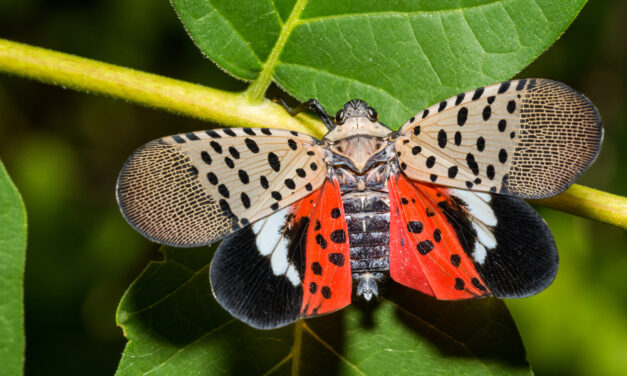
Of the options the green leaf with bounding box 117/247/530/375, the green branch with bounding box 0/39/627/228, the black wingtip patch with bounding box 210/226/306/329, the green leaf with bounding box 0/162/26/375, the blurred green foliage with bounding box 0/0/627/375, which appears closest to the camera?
the green leaf with bounding box 0/162/26/375

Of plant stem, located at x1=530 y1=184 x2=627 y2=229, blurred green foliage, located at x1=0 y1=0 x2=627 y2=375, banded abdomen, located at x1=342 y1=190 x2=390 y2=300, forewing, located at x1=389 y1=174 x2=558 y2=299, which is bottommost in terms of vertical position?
blurred green foliage, located at x1=0 y1=0 x2=627 y2=375

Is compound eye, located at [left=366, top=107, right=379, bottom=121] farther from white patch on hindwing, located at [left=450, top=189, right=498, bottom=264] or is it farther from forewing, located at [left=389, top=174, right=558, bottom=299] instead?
white patch on hindwing, located at [left=450, top=189, right=498, bottom=264]

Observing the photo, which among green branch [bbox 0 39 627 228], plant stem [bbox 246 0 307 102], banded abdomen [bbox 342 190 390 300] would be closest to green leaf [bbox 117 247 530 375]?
banded abdomen [bbox 342 190 390 300]

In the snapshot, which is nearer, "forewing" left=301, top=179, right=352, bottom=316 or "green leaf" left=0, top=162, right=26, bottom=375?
"green leaf" left=0, top=162, right=26, bottom=375

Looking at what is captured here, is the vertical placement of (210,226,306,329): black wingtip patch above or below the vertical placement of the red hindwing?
below

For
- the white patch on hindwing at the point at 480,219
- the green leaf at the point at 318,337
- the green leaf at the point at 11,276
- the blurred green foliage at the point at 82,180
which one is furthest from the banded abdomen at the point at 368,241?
the blurred green foliage at the point at 82,180

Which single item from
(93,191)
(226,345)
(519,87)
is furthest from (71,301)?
(519,87)

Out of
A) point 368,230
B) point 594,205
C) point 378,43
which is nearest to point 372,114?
point 378,43
